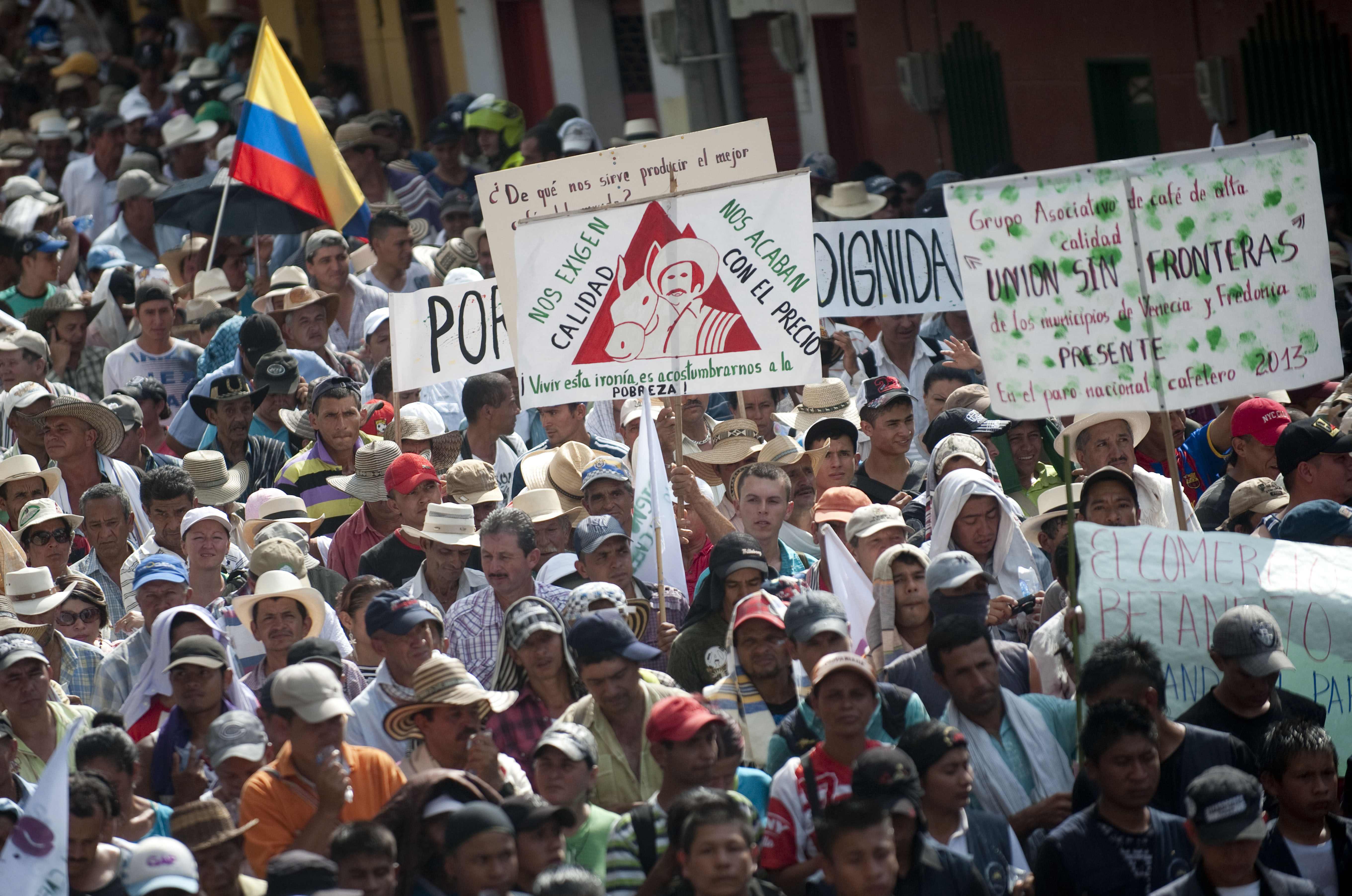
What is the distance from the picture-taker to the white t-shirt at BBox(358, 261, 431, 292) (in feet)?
40.6

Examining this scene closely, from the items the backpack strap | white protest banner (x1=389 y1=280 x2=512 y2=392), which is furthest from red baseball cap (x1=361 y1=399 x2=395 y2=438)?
the backpack strap

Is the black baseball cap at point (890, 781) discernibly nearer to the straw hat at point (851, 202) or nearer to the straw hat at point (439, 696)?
the straw hat at point (439, 696)

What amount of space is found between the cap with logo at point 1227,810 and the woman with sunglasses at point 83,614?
14.8 ft

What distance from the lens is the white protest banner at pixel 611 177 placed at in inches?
346

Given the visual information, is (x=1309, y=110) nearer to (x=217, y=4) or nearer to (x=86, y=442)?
(x=86, y=442)

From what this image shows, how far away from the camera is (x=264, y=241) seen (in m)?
13.9

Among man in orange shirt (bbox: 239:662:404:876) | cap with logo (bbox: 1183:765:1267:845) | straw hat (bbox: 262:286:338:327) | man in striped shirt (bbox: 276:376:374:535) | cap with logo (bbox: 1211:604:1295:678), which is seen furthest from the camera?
straw hat (bbox: 262:286:338:327)

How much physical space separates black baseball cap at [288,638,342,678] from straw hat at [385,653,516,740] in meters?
0.36

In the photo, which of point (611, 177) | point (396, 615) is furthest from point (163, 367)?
point (396, 615)

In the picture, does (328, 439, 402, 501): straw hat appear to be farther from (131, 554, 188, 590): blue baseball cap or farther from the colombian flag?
the colombian flag

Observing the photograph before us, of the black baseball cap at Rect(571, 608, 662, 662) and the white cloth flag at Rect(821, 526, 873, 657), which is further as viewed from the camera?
the white cloth flag at Rect(821, 526, 873, 657)

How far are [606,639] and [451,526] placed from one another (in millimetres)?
2010

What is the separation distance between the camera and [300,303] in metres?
11.3

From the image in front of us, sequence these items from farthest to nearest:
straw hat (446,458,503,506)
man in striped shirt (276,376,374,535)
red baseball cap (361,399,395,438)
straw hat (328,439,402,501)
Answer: red baseball cap (361,399,395,438) → man in striped shirt (276,376,374,535) → straw hat (328,439,402,501) → straw hat (446,458,503,506)
